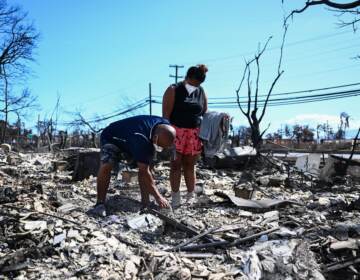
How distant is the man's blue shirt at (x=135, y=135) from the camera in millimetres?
4492

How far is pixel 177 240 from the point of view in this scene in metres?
A: 3.93

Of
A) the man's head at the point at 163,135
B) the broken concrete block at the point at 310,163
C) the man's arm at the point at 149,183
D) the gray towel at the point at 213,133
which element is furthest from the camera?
the broken concrete block at the point at 310,163

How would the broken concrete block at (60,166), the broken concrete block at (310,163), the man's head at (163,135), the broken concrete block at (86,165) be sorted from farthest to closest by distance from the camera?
1. the broken concrete block at (60,166)
2. the broken concrete block at (310,163)
3. the broken concrete block at (86,165)
4. the man's head at (163,135)

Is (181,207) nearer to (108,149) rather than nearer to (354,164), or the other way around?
(108,149)

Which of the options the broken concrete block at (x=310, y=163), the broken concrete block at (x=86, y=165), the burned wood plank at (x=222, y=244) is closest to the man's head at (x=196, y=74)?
the burned wood plank at (x=222, y=244)

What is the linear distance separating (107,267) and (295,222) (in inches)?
82.0

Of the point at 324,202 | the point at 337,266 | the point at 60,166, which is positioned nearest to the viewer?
the point at 337,266

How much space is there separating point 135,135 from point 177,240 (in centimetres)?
121

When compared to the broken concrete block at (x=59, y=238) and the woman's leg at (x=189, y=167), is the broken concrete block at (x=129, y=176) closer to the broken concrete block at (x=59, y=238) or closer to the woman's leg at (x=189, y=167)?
the woman's leg at (x=189, y=167)

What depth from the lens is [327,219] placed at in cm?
471

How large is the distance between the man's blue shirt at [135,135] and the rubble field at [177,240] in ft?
1.96

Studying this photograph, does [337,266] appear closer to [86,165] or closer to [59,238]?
[59,238]

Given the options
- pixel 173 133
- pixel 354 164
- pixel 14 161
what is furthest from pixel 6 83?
pixel 173 133

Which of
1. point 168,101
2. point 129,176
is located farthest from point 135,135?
point 129,176
